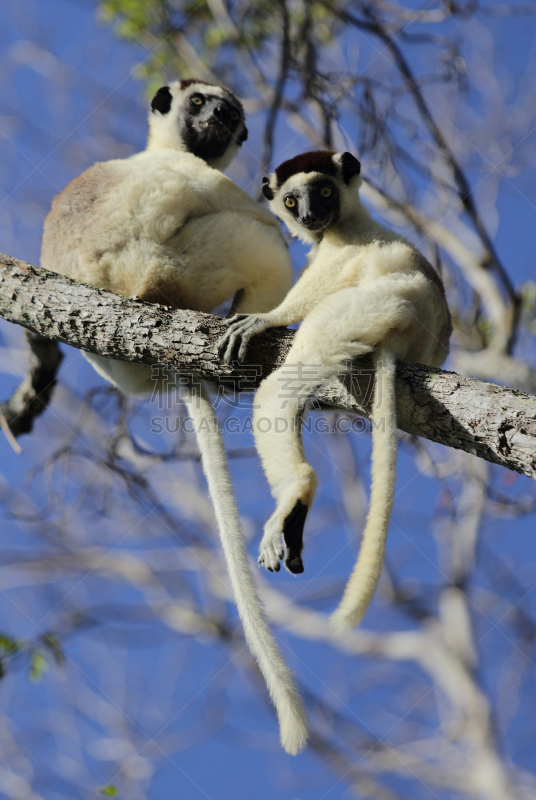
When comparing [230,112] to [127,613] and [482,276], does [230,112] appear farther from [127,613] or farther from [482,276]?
[127,613]

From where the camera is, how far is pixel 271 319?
3.33 metres

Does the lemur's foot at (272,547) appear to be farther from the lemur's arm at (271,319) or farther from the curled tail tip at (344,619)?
the lemur's arm at (271,319)

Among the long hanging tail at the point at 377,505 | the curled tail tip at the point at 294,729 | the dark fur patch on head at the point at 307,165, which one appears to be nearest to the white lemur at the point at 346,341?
the long hanging tail at the point at 377,505

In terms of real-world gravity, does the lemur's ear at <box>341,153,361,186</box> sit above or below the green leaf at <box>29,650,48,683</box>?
above

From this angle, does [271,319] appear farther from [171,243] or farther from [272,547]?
[272,547]

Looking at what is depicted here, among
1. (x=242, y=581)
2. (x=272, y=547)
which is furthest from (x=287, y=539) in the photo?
(x=242, y=581)

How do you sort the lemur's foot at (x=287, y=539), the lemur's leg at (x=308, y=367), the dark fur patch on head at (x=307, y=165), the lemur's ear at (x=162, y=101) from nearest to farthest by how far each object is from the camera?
1. the lemur's foot at (x=287, y=539)
2. the lemur's leg at (x=308, y=367)
3. the dark fur patch on head at (x=307, y=165)
4. the lemur's ear at (x=162, y=101)

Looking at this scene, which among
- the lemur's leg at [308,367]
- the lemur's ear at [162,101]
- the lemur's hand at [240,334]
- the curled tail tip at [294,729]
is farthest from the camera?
the lemur's ear at [162,101]

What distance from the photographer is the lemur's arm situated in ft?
10.7

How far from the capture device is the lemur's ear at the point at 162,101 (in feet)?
16.0

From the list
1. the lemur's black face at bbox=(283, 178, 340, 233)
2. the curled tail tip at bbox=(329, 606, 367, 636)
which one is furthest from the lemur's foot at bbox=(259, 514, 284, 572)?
the lemur's black face at bbox=(283, 178, 340, 233)

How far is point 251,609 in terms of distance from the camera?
2846 millimetres

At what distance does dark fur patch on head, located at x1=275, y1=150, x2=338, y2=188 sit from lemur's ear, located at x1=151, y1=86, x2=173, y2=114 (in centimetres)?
133

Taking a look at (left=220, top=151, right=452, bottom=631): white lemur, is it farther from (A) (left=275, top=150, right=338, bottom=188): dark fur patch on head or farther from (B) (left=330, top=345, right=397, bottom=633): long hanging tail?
(A) (left=275, top=150, right=338, bottom=188): dark fur patch on head
